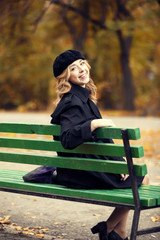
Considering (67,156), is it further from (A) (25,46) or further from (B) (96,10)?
(A) (25,46)

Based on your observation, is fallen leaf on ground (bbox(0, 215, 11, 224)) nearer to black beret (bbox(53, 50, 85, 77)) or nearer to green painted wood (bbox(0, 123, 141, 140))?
green painted wood (bbox(0, 123, 141, 140))

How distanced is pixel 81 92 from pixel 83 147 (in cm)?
55

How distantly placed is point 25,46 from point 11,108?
6696mm

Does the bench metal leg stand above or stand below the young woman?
below

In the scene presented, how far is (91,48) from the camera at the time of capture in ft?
88.7

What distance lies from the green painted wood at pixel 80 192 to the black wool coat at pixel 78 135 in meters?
0.07

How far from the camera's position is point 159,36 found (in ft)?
77.3

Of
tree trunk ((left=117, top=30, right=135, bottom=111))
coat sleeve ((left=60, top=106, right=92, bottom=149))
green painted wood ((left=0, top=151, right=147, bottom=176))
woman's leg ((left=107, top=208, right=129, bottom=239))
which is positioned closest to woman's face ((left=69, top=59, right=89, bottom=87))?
coat sleeve ((left=60, top=106, right=92, bottom=149))

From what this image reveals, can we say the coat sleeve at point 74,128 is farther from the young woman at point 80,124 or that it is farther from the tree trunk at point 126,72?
the tree trunk at point 126,72

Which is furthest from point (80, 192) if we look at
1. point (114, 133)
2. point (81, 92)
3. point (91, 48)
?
point (91, 48)

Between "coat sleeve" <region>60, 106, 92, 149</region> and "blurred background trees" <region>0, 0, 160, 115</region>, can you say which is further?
"blurred background trees" <region>0, 0, 160, 115</region>

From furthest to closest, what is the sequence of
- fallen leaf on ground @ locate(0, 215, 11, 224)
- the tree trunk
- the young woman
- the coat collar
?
the tree trunk, fallen leaf on ground @ locate(0, 215, 11, 224), the coat collar, the young woman

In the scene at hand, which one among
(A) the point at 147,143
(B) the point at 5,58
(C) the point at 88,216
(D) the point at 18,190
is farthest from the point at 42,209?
(B) the point at 5,58

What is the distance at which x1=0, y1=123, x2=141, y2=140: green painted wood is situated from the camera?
3.08 m
